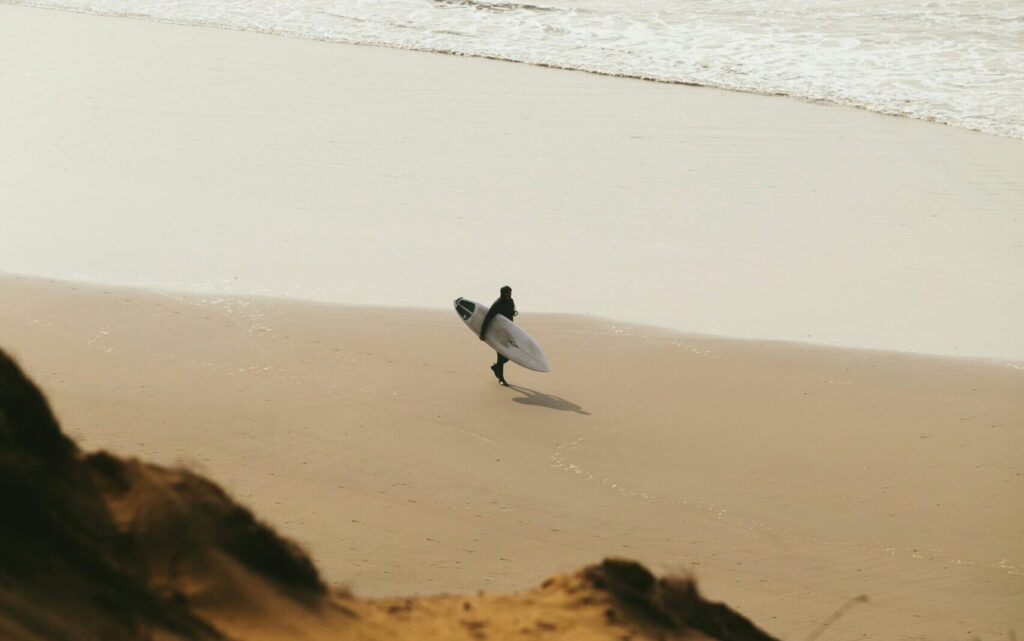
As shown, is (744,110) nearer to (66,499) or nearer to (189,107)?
(189,107)

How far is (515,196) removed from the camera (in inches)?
682

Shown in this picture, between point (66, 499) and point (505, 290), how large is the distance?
7.04 meters

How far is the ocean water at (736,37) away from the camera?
24547mm

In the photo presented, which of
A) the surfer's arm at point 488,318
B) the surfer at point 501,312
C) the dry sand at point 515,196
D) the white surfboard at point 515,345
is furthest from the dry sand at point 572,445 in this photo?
the dry sand at point 515,196

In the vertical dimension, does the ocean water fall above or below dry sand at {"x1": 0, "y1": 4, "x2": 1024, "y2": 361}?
→ above

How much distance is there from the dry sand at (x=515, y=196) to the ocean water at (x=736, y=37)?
1710 millimetres

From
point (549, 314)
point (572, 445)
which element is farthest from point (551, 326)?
point (572, 445)

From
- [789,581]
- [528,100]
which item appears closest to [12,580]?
[789,581]

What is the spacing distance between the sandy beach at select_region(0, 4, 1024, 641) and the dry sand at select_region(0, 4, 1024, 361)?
7cm

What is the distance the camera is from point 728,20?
29.7m

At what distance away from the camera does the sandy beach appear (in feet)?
31.1

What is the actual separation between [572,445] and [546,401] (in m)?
0.92

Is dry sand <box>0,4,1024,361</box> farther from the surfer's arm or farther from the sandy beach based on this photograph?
the surfer's arm

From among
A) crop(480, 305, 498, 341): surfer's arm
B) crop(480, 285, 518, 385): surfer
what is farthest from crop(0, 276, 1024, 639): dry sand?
crop(480, 305, 498, 341): surfer's arm
